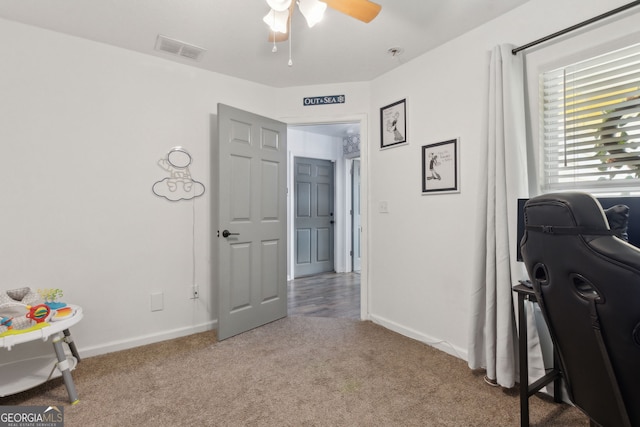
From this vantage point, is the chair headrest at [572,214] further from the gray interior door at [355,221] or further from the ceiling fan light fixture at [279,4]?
the gray interior door at [355,221]

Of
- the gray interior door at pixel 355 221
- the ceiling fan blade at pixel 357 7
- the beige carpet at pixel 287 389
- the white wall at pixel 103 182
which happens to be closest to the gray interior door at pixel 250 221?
the white wall at pixel 103 182

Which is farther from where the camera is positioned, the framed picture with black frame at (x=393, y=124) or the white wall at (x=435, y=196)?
the framed picture with black frame at (x=393, y=124)

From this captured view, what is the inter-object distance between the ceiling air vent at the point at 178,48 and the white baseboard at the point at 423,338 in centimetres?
291

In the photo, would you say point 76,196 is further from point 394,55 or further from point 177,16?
point 394,55

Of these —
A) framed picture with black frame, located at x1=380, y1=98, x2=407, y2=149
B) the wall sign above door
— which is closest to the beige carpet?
framed picture with black frame, located at x1=380, y1=98, x2=407, y2=149

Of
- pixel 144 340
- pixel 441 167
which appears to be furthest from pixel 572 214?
pixel 144 340

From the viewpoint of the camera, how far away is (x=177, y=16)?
2180mm

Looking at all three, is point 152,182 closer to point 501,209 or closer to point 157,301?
point 157,301

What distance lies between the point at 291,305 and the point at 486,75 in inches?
119

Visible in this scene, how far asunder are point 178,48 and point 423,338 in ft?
10.3

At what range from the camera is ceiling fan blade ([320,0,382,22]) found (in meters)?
1.55

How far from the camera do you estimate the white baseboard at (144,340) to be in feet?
8.15

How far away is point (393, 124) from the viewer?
3012mm

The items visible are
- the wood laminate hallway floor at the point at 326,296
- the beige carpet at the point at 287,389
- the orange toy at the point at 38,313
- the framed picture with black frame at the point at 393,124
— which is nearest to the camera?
the beige carpet at the point at 287,389
